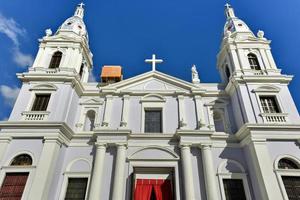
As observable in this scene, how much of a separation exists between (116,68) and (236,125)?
35.1 ft

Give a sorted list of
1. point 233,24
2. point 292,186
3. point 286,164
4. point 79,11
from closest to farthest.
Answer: point 292,186 < point 286,164 < point 233,24 < point 79,11

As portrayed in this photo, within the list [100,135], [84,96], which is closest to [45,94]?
[84,96]

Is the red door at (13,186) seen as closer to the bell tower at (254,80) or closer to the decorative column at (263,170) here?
the decorative column at (263,170)

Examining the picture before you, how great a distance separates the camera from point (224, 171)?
13031 millimetres

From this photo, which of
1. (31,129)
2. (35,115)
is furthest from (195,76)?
(31,129)

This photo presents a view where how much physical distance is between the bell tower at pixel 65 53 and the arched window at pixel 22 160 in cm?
620

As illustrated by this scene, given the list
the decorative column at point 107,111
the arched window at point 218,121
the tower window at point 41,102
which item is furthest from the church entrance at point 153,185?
the tower window at point 41,102

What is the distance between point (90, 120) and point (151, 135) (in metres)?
4.91

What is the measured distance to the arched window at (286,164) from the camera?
12203mm

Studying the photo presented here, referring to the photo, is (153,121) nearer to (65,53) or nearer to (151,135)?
(151,135)

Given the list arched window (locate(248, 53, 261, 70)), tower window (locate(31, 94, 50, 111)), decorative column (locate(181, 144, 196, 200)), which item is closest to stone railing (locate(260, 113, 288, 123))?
arched window (locate(248, 53, 261, 70))

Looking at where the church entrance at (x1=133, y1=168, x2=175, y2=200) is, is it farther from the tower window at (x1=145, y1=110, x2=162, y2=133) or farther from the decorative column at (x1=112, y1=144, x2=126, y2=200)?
the tower window at (x1=145, y1=110, x2=162, y2=133)

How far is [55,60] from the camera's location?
17141 millimetres

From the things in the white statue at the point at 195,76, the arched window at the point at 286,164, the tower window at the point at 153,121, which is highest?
the white statue at the point at 195,76
